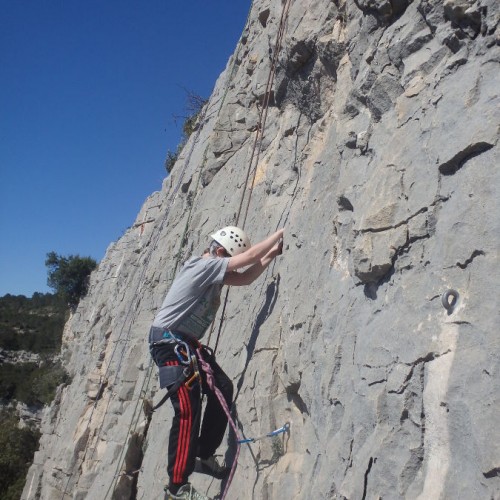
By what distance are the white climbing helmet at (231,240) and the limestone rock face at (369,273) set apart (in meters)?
0.38

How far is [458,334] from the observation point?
7.57 ft

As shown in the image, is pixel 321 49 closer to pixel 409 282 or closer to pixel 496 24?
pixel 496 24

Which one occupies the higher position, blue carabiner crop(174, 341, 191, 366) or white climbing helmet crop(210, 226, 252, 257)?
white climbing helmet crop(210, 226, 252, 257)

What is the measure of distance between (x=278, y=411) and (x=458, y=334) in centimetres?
204

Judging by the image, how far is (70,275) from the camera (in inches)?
1184

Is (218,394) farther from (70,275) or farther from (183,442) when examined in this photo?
(70,275)

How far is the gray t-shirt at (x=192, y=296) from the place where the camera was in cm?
449

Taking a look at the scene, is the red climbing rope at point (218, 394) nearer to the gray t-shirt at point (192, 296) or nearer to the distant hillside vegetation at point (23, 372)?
the gray t-shirt at point (192, 296)

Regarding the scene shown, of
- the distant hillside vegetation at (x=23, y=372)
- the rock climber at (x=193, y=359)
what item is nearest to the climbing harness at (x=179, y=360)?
the rock climber at (x=193, y=359)

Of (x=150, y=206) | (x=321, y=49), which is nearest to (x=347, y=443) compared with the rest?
(x=321, y=49)

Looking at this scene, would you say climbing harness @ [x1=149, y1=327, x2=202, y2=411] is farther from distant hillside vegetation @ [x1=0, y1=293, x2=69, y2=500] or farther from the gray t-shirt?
distant hillside vegetation @ [x1=0, y1=293, x2=69, y2=500]

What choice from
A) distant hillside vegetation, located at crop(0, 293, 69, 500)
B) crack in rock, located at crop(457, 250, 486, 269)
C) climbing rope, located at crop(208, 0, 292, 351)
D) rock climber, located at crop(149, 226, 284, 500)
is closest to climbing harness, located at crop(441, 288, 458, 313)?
crack in rock, located at crop(457, 250, 486, 269)

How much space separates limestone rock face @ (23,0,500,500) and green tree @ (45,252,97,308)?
22944 mm

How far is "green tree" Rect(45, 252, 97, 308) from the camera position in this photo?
28.8 metres
